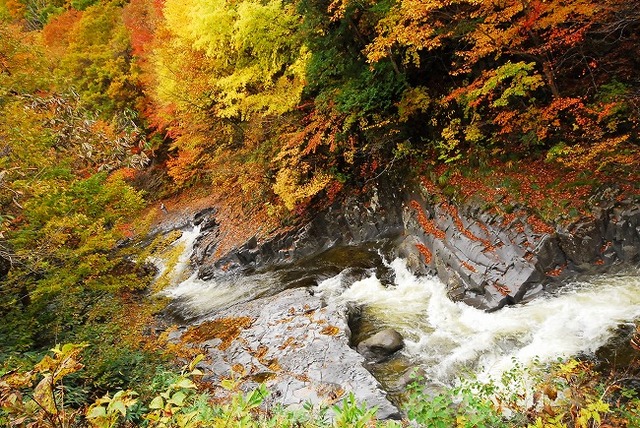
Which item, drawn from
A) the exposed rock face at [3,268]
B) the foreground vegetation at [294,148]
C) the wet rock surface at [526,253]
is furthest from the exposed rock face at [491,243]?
the exposed rock face at [3,268]

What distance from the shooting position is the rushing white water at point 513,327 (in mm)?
6758

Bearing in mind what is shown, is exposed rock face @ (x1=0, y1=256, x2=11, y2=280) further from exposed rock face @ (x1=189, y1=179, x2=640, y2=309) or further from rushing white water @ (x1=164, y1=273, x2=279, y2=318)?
exposed rock face @ (x1=189, y1=179, x2=640, y2=309)

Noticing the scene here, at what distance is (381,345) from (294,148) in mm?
7518

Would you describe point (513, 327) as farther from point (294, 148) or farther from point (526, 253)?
point (294, 148)

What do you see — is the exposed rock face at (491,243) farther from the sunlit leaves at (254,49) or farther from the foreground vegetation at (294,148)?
the sunlit leaves at (254,49)

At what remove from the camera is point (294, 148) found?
42.7ft

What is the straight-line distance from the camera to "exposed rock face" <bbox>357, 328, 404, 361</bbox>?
25.3 ft

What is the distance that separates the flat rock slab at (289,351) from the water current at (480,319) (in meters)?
0.95

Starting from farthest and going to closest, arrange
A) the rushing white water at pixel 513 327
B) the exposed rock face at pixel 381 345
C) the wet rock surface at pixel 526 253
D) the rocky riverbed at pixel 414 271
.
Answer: the wet rock surface at pixel 526 253 → the exposed rock face at pixel 381 345 → the rocky riverbed at pixel 414 271 → the rushing white water at pixel 513 327

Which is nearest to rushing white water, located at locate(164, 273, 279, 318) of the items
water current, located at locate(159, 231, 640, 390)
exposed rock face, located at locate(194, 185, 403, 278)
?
exposed rock face, located at locate(194, 185, 403, 278)

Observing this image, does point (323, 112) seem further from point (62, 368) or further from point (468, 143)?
point (62, 368)

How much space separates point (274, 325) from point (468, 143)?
24.9 feet

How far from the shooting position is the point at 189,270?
1669 centimetres

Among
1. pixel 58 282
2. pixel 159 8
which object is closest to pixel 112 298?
pixel 58 282
